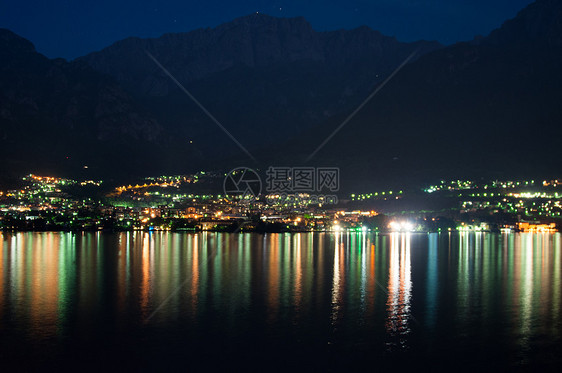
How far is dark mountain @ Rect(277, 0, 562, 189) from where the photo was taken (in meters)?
108

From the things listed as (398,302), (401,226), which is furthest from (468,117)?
(398,302)

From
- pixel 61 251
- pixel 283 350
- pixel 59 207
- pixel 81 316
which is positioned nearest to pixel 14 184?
pixel 59 207

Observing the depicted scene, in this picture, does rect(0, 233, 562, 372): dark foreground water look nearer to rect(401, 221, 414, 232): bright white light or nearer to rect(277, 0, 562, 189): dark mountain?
rect(401, 221, 414, 232): bright white light

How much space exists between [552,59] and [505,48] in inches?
423

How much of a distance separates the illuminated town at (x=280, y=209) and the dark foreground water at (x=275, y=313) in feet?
122

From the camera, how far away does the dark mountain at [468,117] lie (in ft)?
355

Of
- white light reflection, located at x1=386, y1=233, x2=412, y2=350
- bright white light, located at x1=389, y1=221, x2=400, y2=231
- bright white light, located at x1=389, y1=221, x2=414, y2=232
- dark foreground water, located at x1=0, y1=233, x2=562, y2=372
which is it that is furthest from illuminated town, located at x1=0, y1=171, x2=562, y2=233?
white light reflection, located at x1=386, y1=233, x2=412, y2=350

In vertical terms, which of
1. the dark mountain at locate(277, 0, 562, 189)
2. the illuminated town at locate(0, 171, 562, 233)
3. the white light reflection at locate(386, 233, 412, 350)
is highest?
the dark mountain at locate(277, 0, 562, 189)

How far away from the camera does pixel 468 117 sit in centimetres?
12181

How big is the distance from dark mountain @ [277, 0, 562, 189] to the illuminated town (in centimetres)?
1002

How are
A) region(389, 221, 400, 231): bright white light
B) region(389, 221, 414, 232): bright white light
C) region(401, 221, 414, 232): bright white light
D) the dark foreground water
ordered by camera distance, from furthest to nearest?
region(389, 221, 400, 231): bright white light, region(389, 221, 414, 232): bright white light, region(401, 221, 414, 232): bright white light, the dark foreground water

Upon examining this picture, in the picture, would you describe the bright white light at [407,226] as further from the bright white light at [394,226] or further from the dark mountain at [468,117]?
the dark mountain at [468,117]

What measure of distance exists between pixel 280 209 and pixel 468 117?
171ft

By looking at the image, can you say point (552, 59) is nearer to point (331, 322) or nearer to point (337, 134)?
point (337, 134)
